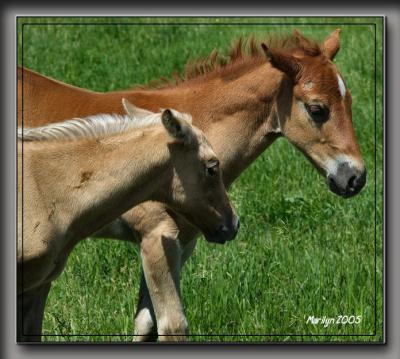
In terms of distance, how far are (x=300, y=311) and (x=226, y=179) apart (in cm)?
88

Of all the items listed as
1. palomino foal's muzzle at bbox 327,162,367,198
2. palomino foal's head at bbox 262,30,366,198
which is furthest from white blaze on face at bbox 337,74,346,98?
palomino foal's muzzle at bbox 327,162,367,198

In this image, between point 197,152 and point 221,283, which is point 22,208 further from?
point 221,283

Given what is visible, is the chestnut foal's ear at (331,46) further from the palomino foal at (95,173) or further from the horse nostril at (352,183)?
the palomino foal at (95,173)

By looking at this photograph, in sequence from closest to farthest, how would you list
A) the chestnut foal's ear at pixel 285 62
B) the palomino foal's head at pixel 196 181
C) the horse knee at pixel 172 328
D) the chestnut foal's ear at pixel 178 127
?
the chestnut foal's ear at pixel 178 127
the palomino foal's head at pixel 196 181
the horse knee at pixel 172 328
the chestnut foal's ear at pixel 285 62

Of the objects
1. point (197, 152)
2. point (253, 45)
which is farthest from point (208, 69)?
point (197, 152)

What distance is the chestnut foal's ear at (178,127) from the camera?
5.00 metres

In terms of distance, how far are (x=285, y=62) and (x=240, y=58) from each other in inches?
14.8

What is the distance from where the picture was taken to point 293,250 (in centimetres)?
680

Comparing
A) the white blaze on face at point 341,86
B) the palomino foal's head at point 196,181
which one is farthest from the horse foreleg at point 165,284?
the white blaze on face at point 341,86

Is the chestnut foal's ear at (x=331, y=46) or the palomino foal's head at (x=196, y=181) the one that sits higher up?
the chestnut foal's ear at (x=331, y=46)

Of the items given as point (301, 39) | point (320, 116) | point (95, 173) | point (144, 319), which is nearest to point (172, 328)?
point (144, 319)

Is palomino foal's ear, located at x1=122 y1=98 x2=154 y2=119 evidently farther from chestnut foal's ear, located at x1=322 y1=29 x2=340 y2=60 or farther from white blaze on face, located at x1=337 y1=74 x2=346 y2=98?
chestnut foal's ear, located at x1=322 y1=29 x2=340 y2=60
